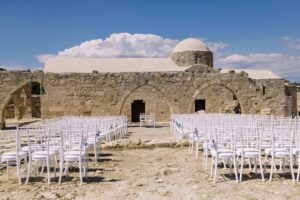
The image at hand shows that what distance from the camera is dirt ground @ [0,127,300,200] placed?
549 cm

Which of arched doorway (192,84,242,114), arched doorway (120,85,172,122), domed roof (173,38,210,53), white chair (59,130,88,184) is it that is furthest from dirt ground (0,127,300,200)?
domed roof (173,38,210,53)

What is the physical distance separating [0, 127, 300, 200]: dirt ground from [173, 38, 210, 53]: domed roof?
26260mm

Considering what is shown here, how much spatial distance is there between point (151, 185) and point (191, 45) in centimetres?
2872

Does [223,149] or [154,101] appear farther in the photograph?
[154,101]

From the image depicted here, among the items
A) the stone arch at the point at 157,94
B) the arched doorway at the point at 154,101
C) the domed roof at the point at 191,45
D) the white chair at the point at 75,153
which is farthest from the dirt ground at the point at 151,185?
the domed roof at the point at 191,45

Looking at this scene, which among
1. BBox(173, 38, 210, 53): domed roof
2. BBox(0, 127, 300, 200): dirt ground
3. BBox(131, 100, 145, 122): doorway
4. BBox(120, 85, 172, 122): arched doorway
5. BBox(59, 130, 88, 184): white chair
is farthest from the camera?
BBox(173, 38, 210, 53): domed roof

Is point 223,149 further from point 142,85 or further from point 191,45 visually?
point 191,45

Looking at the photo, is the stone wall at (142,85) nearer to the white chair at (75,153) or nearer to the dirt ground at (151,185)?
the dirt ground at (151,185)

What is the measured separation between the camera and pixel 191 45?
33.8 m

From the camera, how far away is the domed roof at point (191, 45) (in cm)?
3350

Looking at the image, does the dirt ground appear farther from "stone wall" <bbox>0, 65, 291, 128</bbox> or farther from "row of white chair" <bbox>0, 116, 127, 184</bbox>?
"stone wall" <bbox>0, 65, 291, 128</bbox>

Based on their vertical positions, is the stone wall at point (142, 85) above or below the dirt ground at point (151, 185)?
above

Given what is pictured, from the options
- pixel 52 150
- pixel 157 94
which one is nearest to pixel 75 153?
pixel 52 150

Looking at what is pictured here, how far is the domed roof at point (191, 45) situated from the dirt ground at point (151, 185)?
26.3 meters
